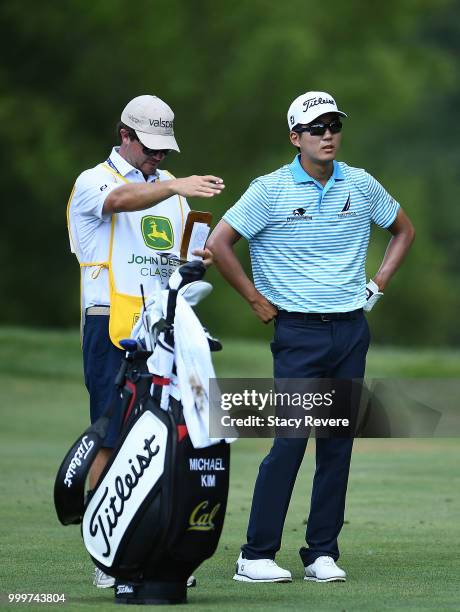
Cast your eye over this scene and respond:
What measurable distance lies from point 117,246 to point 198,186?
651mm

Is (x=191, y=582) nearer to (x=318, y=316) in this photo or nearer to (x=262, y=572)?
(x=262, y=572)

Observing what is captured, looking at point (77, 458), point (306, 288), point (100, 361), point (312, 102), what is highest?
point (312, 102)

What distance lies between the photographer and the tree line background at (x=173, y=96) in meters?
29.2

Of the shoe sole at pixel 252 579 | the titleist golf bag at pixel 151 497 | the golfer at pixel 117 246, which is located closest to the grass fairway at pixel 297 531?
the shoe sole at pixel 252 579

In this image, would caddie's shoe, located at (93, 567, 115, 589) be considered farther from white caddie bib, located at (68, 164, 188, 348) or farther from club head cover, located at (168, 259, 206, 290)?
club head cover, located at (168, 259, 206, 290)

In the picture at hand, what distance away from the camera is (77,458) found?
215 inches

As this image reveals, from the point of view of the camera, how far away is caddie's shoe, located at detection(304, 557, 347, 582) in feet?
20.1

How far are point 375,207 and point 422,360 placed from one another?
1607cm

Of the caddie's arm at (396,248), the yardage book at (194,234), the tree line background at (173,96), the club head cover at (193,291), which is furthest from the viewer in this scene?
the tree line background at (173,96)

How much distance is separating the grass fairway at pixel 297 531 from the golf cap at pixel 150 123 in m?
1.82

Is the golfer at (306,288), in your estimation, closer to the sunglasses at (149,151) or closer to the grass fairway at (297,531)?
the grass fairway at (297,531)

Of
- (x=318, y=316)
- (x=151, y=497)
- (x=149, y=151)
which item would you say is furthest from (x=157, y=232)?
(x=151, y=497)

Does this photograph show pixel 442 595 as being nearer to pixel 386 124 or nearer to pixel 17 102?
pixel 17 102

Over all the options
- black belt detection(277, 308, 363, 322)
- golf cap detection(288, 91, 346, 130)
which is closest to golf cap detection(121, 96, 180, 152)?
golf cap detection(288, 91, 346, 130)
